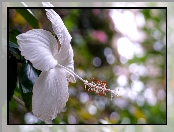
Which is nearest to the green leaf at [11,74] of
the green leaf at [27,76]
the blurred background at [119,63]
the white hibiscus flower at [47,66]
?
the green leaf at [27,76]

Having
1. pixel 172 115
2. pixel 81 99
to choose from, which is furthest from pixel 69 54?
pixel 81 99

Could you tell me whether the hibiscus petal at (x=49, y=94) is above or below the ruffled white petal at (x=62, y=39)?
below

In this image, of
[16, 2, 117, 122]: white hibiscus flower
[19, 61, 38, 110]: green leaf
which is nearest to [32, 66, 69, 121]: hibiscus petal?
[16, 2, 117, 122]: white hibiscus flower

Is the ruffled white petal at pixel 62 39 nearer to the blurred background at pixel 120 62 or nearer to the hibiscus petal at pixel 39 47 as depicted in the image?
the hibiscus petal at pixel 39 47

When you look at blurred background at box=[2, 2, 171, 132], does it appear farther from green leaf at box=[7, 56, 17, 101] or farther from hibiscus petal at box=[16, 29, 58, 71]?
hibiscus petal at box=[16, 29, 58, 71]

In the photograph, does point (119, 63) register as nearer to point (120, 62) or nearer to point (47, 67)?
point (120, 62)
